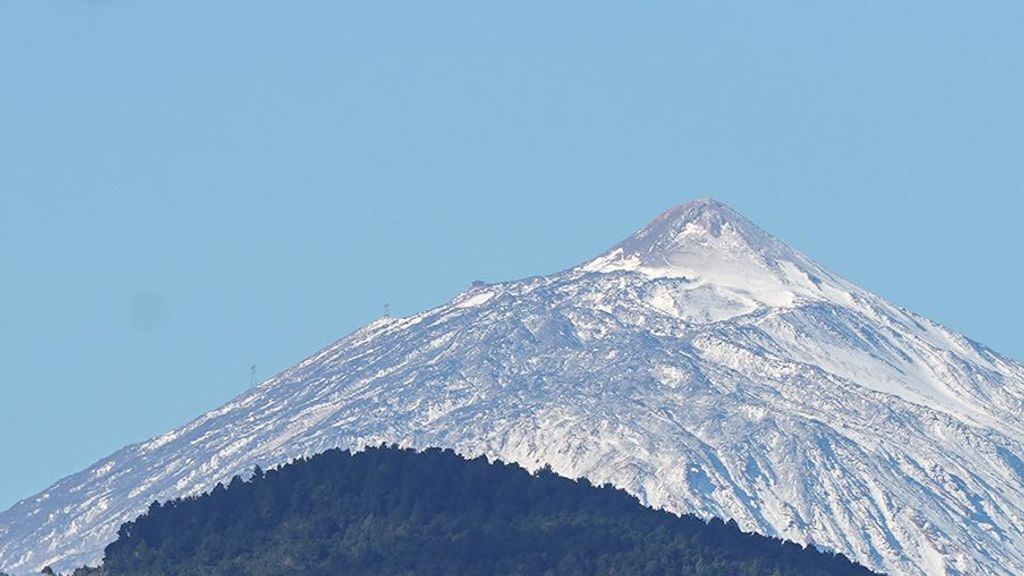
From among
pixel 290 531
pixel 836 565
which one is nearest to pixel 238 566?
pixel 290 531

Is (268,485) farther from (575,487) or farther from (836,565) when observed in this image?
(836,565)

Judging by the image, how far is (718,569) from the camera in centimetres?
16188

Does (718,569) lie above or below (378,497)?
below

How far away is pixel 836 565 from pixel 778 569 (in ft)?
22.7

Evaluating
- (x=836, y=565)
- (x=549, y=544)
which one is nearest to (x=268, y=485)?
(x=549, y=544)

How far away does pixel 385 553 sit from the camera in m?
163

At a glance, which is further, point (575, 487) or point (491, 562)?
point (575, 487)

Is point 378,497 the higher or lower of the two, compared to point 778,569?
higher

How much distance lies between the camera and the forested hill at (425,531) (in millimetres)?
161500

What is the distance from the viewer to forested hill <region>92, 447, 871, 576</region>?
530 feet

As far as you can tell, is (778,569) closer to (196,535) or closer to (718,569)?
(718,569)

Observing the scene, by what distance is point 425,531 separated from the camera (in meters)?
166

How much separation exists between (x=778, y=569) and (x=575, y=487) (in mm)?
15101

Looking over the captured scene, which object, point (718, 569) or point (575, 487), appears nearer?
point (718, 569)
